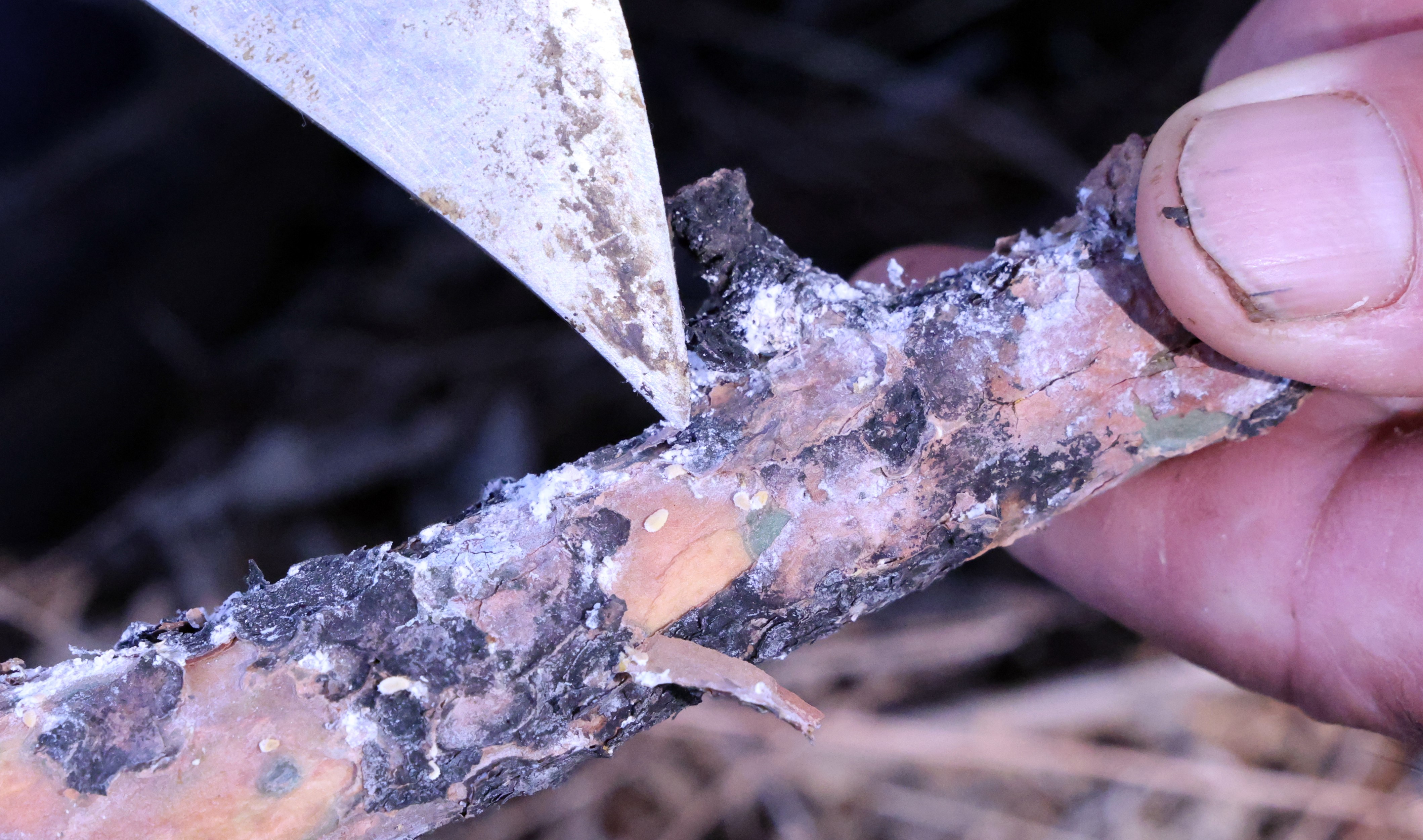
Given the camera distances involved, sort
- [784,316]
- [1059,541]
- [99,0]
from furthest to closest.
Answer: [99,0] → [1059,541] → [784,316]

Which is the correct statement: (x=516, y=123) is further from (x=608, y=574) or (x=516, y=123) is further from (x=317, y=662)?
(x=317, y=662)

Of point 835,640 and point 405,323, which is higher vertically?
point 405,323

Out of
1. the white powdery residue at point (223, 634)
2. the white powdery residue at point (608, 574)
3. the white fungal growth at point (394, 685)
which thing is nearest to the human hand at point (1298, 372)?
the white powdery residue at point (608, 574)

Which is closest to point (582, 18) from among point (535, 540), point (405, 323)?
point (535, 540)

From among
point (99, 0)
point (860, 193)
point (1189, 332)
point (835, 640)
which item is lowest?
point (835, 640)

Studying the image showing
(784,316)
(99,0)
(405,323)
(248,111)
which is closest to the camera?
(784,316)

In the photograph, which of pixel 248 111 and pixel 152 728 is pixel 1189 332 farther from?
pixel 248 111

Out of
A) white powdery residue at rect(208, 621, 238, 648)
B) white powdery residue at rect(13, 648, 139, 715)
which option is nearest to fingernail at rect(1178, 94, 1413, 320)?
white powdery residue at rect(208, 621, 238, 648)
